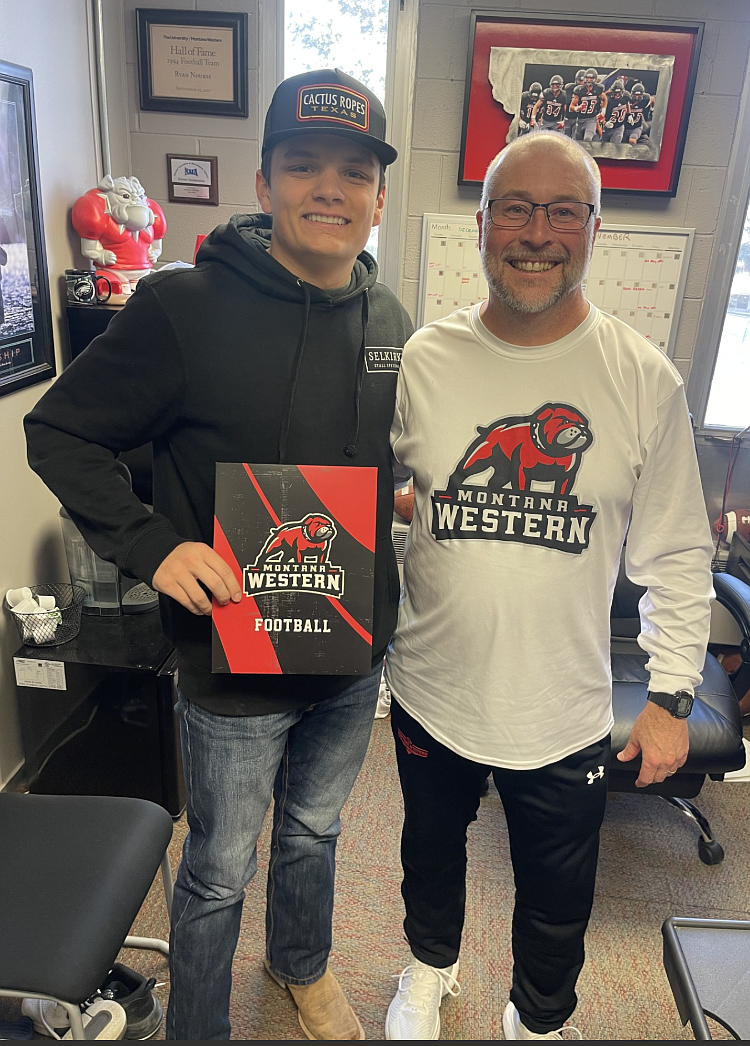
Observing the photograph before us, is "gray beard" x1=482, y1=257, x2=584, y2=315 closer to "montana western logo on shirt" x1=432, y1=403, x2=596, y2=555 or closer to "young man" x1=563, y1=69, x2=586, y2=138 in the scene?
"montana western logo on shirt" x1=432, y1=403, x2=596, y2=555

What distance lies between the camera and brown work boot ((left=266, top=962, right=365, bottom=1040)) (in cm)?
144

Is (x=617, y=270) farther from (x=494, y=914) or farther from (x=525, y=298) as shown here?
(x=494, y=914)

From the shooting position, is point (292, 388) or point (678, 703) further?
point (678, 703)

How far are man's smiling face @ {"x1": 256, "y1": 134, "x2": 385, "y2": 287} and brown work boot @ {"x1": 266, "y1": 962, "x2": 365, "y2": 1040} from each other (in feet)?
4.31

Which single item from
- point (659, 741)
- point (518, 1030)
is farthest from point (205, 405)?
point (518, 1030)

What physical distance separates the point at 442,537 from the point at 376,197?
20.6 inches

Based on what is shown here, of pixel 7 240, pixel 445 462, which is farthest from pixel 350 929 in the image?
pixel 7 240

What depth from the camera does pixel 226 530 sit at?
1.03 metres

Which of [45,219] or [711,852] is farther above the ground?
[45,219]

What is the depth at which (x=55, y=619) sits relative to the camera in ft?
6.40

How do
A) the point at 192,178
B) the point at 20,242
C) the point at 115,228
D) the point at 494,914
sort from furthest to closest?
the point at 192,178, the point at 115,228, the point at 20,242, the point at 494,914

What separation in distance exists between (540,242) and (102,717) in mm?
1542

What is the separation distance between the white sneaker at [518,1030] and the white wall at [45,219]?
139 cm

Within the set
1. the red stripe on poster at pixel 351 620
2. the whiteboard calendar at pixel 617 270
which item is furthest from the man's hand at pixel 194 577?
the whiteboard calendar at pixel 617 270
